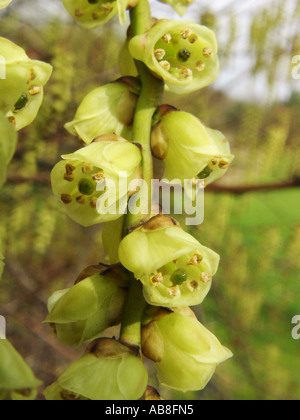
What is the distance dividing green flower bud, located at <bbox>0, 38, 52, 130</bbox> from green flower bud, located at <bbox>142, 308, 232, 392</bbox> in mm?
271

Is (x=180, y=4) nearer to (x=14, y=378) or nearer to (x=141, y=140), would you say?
(x=141, y=140)

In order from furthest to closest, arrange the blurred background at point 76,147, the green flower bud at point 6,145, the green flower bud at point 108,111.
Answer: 1. the blurred background at point 76,147
2. the green flower bud at point 108,111
3. the green flower bud at point 6,145

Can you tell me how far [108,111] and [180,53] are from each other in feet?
0.41

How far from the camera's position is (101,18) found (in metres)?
0.69

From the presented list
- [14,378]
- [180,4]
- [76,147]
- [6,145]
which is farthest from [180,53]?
[76,147]

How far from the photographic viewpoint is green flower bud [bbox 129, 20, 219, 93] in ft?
1.90

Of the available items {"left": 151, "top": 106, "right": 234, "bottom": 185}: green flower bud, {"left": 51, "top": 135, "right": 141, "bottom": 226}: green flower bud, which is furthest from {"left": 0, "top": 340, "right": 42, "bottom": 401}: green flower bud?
{"left": 151, "top": 106, "right": 234, "bottom": 185}: green flower bud

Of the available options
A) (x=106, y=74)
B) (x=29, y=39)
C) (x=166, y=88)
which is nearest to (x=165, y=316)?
(x=166, y=88)

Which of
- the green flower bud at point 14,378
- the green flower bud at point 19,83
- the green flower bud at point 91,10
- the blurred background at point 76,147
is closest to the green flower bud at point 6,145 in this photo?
the green flower bud at point 19,83

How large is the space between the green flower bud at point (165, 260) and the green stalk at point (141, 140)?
3 centimetres

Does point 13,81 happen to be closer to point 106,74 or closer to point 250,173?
point 106,74

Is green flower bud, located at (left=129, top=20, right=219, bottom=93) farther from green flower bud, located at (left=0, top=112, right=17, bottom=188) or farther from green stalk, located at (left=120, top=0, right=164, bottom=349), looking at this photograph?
green flower bud, located at (left=0, top=112, right=17, bottom=188)

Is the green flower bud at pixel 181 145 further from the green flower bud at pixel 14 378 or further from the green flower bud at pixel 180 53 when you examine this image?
the green flower bud at pixel 14 378

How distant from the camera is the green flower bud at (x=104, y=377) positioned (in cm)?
51
